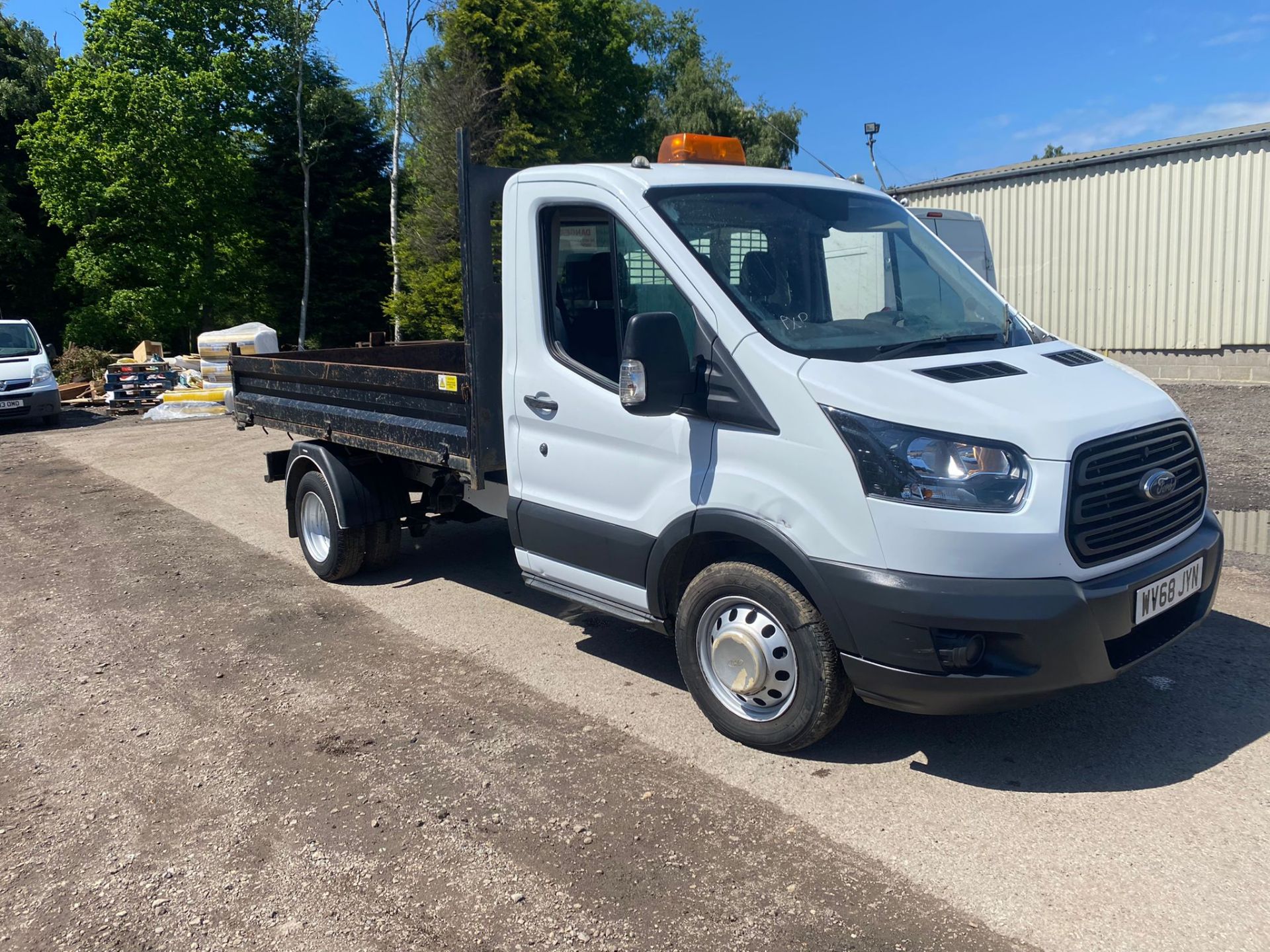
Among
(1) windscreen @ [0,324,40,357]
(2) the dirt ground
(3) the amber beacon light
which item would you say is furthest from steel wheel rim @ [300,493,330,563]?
(1) windscreen @ [0,324,40,357]

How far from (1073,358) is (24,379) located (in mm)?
17440

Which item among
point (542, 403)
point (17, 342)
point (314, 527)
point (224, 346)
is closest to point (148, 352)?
point (17, 342)

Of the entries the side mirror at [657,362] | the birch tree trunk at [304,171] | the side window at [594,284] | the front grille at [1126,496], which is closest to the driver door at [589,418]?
the side window at [594,284]

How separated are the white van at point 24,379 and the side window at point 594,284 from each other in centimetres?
1550

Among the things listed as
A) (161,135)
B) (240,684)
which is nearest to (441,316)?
(161,135)

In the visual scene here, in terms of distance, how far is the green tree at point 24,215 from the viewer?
1209 inches

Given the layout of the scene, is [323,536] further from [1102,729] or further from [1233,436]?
[1233,436]

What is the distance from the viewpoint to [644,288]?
4309 millimetres

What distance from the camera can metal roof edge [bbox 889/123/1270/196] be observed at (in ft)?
46.2

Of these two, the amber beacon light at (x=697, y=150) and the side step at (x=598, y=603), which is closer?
the side step at (x=598, y=603)

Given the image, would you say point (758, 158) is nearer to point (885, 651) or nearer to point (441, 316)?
point (441, 316)

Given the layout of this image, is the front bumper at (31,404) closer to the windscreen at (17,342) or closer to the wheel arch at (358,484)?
the windscreen at (17,342)

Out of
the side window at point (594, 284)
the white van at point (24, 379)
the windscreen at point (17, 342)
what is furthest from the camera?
the windscreen at point (17, 342)

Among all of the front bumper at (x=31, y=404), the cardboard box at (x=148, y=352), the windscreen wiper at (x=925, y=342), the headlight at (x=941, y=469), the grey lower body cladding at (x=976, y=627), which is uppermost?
the cardboard box at (x=148, y=352)
